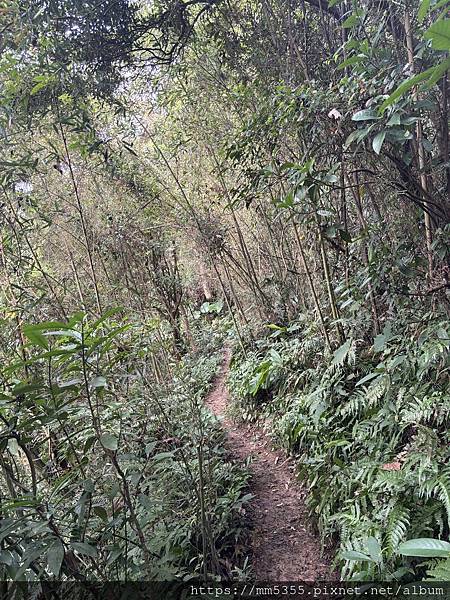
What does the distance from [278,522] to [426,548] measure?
70.2 inches

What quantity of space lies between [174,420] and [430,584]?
190cm

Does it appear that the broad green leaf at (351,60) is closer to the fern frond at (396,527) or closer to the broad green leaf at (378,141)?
the broad green leaf at (378,141)

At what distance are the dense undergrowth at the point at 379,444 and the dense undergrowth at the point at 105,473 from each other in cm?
A: 64

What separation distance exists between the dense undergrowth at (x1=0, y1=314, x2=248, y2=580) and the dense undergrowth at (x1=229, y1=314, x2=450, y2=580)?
64cm

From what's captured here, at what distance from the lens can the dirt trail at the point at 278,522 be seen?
91.7 inches

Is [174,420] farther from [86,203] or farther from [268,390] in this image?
[86,203]

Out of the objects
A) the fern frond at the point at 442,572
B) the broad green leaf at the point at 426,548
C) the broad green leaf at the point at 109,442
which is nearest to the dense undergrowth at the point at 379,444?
the fern frond at the point at 442,572

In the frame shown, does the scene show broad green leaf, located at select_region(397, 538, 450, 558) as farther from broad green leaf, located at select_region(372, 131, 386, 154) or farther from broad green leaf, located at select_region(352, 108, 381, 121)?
broad green leaf, located at select_region(352, 108, 381, 121)

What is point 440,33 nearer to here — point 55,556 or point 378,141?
point 378,141

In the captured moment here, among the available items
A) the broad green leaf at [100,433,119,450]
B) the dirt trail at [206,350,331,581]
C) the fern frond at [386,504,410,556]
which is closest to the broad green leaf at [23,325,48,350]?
the broad green leaf at [100,433,119,450]

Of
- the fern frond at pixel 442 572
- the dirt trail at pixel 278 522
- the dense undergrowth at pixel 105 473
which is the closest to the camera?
the dense undergrowth at pixel 105 473

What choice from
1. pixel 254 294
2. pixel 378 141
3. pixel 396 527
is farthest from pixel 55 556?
pixel 254 294

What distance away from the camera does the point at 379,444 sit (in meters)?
2.32

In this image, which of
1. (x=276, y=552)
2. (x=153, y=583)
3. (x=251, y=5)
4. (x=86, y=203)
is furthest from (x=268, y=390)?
(x=251, y=5)
